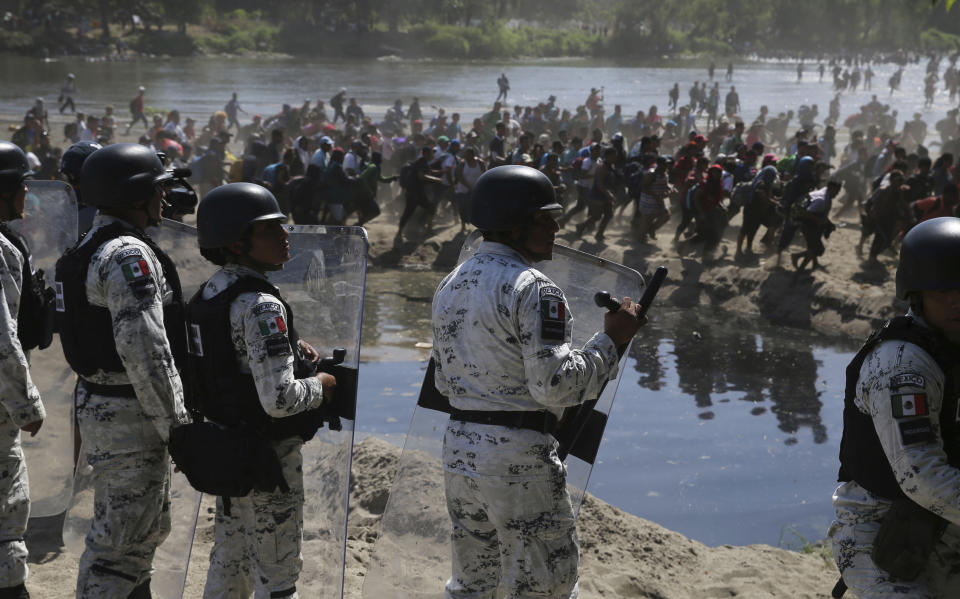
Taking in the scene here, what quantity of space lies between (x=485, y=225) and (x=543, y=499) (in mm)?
850

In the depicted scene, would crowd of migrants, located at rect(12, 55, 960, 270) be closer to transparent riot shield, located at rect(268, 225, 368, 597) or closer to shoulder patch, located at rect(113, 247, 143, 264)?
transparent riot shield, located at rect(268, 225, 368, 597)

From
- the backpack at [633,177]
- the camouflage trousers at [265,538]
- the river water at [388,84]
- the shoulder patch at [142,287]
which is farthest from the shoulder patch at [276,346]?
the river water at [388,84]

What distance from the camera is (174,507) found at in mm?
4121

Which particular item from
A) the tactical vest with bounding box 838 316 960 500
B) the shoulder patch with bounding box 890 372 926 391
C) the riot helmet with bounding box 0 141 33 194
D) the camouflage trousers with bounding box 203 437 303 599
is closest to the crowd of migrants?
the riot helmet with bounding box 0 141 33 194

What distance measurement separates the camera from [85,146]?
5180mm

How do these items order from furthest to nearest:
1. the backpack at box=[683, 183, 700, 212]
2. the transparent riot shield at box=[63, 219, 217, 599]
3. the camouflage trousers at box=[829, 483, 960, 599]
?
the backpack at box=[683, 183, 700, 212]
the transparent riot shield at box=[63, 219, 217, 599]
the camouflage trousers at box=[829, 483, 960, 599]

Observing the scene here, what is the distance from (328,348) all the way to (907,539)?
86.4 inches

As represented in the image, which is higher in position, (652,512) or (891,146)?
(891,146)

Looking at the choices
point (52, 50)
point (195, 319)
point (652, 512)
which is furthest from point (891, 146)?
point (52, 50)

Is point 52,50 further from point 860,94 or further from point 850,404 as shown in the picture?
point 850,404

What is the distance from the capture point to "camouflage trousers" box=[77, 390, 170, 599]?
3.32 metres

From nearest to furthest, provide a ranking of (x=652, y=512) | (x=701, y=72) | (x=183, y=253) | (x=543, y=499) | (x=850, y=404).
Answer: (x=850, y=404) → (x=543, y=499) → (x=183, y=253) → (x=652, y=512) → (x=701, y=72)

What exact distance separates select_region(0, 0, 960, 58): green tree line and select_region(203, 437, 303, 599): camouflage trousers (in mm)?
70279

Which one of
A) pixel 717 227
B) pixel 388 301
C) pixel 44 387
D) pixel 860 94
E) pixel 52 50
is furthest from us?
pixel 52 50
